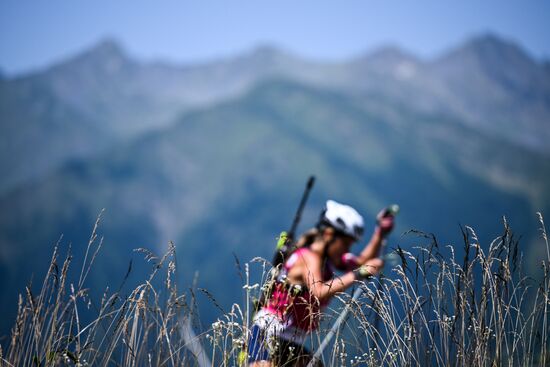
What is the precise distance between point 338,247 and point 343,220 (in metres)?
0.16

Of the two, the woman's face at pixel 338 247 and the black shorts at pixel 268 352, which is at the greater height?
the woman's face at pixel 338 247

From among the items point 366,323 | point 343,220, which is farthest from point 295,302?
point 366,323

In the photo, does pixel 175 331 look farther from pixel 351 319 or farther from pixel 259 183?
pixel 259 183

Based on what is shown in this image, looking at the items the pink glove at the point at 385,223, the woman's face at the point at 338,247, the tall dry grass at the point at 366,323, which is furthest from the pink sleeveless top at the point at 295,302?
the pink glove at the point at 385,223

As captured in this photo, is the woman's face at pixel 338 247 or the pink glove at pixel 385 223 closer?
the woman's face at pixel 338 247

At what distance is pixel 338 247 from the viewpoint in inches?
131

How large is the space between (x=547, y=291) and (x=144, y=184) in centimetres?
19894

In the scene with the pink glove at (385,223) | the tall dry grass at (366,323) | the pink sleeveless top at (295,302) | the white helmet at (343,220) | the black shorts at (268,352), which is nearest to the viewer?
the tall dry grass at (366,323)

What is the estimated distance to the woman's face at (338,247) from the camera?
3314 mm

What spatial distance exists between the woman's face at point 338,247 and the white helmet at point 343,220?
0.04m

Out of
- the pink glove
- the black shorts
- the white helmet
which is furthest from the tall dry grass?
the pink glove

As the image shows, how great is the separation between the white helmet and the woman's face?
0.04 meters

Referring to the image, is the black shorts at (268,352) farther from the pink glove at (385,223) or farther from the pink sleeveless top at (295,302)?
the pink glove at (385,223)

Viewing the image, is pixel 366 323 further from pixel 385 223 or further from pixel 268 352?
pixel 385 223
